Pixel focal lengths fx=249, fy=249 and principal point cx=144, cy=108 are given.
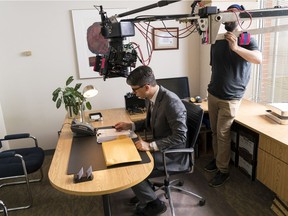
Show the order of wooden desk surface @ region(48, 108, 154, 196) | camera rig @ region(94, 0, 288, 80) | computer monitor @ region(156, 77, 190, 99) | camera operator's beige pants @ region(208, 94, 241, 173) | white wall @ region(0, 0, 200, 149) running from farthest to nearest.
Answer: computer monitor @ region(156, 77, 190, 99)
white wall @ region(0, 0, 200, 149)
camera operator's beige pants @ region(208, 94, 241, 173)
wooden desk surface @ region(48, 108, 154, 196)
camera rig @ region(94, 0, 288, 80)

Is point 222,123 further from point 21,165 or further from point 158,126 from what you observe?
point 21,165

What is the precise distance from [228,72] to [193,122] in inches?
29.2

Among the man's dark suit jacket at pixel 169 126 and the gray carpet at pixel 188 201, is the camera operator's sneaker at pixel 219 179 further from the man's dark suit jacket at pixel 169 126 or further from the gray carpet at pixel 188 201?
the man's dark suit jacket at pixel 169 126

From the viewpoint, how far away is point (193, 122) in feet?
6.80

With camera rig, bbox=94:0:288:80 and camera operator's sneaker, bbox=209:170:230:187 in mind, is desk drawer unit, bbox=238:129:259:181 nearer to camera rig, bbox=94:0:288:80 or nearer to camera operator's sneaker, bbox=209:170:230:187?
camera operator's sneaker, bbox=209:170:230:187

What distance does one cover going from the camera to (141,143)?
6.04 ft

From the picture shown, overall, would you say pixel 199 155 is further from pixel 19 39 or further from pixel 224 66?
pixel 19 39

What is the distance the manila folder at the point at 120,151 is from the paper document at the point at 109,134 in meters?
0.09

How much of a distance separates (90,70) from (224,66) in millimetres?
1749

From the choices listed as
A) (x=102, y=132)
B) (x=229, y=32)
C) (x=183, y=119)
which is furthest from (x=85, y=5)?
(x=229, y=32)

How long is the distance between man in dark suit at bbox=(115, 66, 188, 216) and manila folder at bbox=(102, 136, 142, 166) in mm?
82

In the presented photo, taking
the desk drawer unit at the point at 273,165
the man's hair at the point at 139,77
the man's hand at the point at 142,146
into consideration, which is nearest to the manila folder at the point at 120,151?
the man's hand at the point at 142,146

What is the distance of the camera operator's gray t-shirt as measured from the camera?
95.5 inches

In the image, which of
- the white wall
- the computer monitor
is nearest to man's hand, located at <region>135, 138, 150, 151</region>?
the computer monitor
